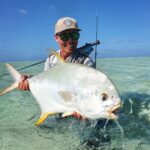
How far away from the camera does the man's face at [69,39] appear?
12.7 ft

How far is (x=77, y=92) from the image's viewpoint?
271 centimetres

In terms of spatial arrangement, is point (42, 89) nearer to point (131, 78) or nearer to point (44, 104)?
point (44, 104)

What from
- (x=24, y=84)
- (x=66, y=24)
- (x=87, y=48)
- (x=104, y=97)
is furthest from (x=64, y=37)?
(x=104, y=97)

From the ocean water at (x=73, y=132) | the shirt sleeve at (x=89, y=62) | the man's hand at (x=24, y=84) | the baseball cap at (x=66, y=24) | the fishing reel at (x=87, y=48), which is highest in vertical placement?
the baseball cap at (x=66, y=24)

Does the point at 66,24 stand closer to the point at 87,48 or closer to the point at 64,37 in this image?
the point at 64,37

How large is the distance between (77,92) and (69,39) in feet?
4.32

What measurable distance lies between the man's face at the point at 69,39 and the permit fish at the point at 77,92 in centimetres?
82

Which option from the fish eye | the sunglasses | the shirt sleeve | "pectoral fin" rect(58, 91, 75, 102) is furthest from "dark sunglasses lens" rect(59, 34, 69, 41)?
the fish eye

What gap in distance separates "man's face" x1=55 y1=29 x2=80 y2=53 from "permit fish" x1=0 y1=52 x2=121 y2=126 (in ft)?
2.70

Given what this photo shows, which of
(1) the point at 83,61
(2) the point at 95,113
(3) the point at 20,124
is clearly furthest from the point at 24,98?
(2) the point at 95,113

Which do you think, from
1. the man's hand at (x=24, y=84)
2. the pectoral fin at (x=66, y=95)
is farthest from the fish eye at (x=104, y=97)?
the man's hand at (x=24, y=84)

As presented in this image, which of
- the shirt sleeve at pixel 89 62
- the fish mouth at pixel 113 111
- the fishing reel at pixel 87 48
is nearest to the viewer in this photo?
the fish mouth at pixel 113 111

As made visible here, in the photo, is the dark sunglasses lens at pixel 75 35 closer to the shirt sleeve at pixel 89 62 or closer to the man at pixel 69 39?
the man at pixel 69 39

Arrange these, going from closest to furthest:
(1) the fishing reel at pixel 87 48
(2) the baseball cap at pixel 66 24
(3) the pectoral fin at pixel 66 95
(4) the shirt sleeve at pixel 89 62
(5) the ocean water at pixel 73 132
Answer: (3) the pectoral fin at pixel 66 95
(2) the baseball cap at pixel 66 24
(4) the shirt sleeve at pixel 89 62
(1) the fishing reel at pixel 87 48
(5) the ocean water at pixel 73 132
